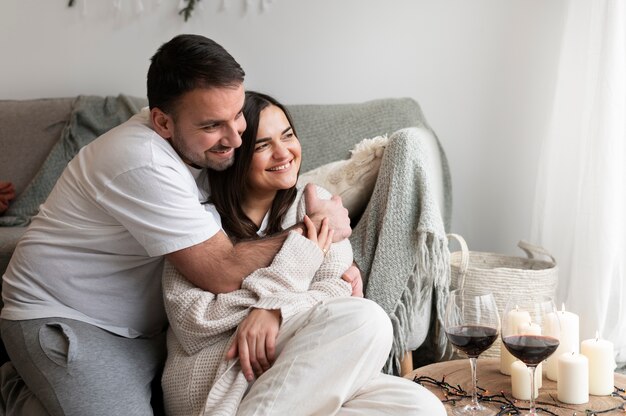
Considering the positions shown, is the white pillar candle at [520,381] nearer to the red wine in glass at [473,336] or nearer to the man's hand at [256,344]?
the red wine in glass at [473,336]

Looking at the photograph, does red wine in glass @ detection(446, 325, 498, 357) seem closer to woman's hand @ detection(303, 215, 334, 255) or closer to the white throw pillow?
woman's hand @ detection(303, 215, 334, 255)

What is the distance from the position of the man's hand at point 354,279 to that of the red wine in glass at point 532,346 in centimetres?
52

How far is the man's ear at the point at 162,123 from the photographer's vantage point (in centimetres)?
182

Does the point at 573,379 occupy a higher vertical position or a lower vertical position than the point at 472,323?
lower

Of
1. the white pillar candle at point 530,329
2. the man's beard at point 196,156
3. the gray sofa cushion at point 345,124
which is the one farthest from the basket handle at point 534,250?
the man's beard at point 196,156

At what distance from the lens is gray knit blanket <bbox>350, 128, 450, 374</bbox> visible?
204 centimetres

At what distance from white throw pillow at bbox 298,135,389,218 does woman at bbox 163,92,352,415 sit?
0.14m

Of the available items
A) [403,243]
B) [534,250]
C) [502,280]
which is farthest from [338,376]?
[534,250]

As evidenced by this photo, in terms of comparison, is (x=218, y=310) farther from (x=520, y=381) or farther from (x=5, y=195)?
(x=5, y=195)

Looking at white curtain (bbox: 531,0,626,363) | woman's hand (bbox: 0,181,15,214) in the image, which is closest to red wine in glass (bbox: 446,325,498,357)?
white curtain (bbox: 531,0,626,363)

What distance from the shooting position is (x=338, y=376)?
1567 mm

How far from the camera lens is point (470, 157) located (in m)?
3.01

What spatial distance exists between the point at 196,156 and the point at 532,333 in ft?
2.72

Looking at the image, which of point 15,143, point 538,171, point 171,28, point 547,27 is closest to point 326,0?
point 171,28
